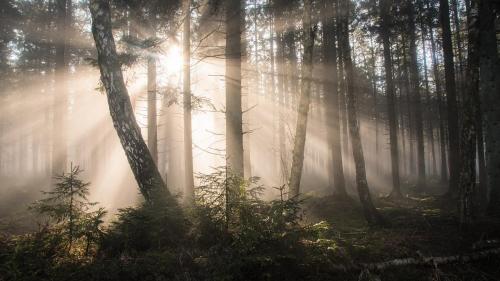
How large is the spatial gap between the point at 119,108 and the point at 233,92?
319 centimetres

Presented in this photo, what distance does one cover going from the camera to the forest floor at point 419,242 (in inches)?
227

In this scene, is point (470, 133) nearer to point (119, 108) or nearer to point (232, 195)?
point (232, 195)

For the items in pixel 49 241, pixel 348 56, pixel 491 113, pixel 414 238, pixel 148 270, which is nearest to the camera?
pixel 148 270

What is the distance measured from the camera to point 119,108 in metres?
7.92

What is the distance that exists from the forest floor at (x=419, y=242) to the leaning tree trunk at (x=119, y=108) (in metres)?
4.05

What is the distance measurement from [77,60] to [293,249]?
25.5 meters

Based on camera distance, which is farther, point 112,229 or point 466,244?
point 466,244

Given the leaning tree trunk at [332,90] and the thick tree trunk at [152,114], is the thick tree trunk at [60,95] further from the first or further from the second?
the leaning tree trunk at [332,90]

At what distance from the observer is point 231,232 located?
251 inches

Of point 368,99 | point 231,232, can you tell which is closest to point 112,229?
point 231,232

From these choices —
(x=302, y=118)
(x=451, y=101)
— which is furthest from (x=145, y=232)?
(x=451, y=101)

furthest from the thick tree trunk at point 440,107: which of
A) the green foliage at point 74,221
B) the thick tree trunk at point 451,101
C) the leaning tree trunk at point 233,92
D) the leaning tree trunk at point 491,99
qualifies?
the green foliage at point 74,221

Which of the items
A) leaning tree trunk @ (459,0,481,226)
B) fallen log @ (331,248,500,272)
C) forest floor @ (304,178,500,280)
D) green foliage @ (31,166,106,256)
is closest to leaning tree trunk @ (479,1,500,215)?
forest floor @ (304,178,500,280)

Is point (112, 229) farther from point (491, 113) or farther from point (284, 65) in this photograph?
point (284, 65)
